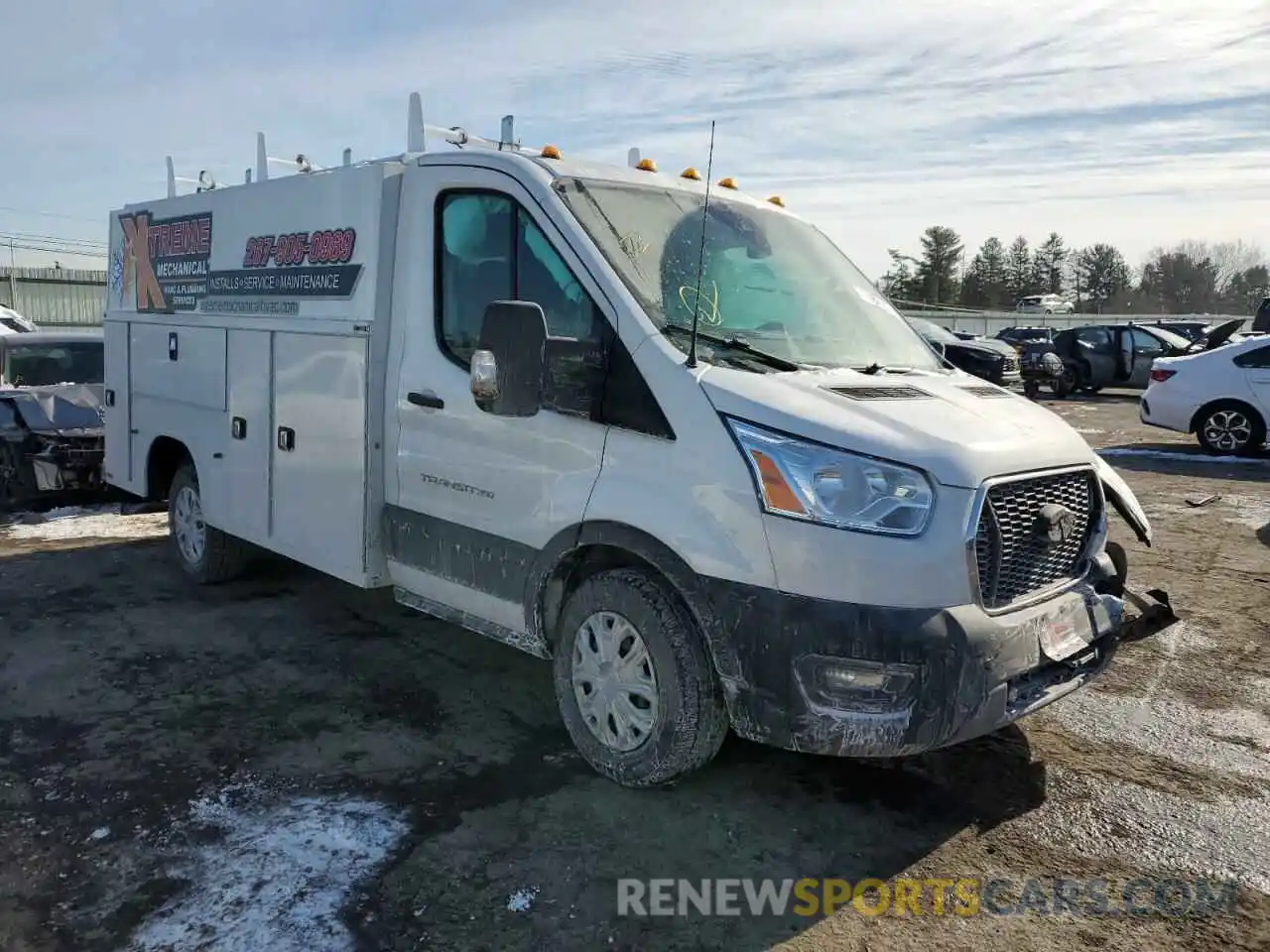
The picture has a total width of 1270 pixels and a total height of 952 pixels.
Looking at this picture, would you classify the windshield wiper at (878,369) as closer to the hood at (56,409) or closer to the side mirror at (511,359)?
the side mirror at (511,359)

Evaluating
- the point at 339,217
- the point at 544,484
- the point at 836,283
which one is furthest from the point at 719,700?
the point at 339,217

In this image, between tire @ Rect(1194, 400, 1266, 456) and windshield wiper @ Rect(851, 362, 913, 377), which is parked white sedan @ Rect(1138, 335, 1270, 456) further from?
windshield wiper @ Rect(851, 362, 913, 377)

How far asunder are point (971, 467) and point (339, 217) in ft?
11.1

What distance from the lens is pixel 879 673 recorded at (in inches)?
125

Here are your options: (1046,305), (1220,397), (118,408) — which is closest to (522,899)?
(118,408)

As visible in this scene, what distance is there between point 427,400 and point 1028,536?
2591 mm

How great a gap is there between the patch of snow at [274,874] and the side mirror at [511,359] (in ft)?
5.25

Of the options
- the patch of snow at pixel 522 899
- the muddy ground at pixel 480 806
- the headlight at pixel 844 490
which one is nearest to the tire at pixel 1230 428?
the muddy ground at pixel 480 806

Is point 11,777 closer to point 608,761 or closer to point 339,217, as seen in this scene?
point 608,761

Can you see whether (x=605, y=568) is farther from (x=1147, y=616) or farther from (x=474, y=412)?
(x=1147, y=616)

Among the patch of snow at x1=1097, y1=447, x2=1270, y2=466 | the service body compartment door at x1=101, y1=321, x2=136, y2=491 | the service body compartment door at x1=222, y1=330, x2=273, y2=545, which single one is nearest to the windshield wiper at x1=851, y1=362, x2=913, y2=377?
the service body compartment door at x1=222, y1=330, x2=273, y2=545

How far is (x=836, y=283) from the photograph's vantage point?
15.5 ft

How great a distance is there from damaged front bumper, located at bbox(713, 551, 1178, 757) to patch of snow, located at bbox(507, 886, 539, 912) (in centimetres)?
86

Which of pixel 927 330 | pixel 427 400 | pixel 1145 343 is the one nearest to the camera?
pixel 427 400
